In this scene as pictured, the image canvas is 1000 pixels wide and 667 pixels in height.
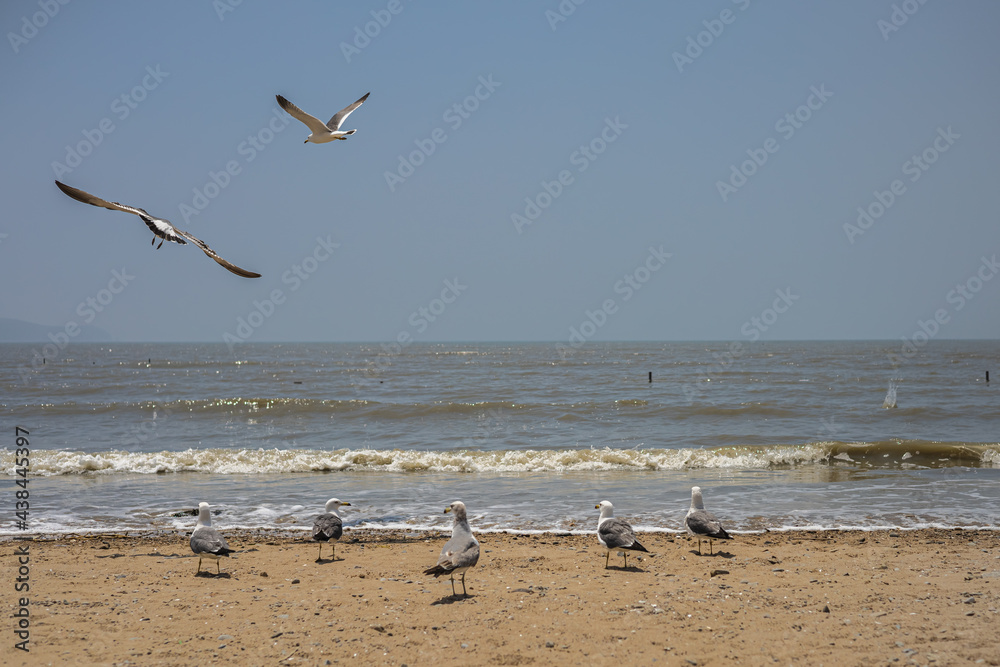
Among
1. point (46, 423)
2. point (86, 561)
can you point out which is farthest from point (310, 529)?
point (46, 423)

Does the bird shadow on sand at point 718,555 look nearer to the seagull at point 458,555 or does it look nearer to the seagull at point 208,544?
the seagull at point 458,555

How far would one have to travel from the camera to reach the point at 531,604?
558 cm

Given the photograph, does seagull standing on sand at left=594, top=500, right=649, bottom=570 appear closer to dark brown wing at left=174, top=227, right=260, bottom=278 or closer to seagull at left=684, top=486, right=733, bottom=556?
seagull at left=684, top=486, right=733, bottom=556

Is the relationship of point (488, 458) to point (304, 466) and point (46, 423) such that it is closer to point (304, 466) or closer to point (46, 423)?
Answer: point (304, 466)

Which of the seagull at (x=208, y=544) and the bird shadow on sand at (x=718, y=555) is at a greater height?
the seagull at (x=208, y=544)

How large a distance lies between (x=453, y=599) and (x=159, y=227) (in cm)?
436

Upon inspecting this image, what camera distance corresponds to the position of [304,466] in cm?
1409

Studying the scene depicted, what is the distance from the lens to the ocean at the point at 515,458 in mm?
9617

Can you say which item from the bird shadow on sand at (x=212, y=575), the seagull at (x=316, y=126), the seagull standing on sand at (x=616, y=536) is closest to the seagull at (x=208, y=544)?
the bird shadow on sand at (x=212, y=575)

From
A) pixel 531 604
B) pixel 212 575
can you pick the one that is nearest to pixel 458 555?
pixel 531 604

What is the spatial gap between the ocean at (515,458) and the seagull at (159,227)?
3838 millimetres

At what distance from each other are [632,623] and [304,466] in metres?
10.2

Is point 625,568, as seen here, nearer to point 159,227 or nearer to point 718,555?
point 718,555

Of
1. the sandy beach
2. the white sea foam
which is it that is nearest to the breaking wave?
the white sea foam
